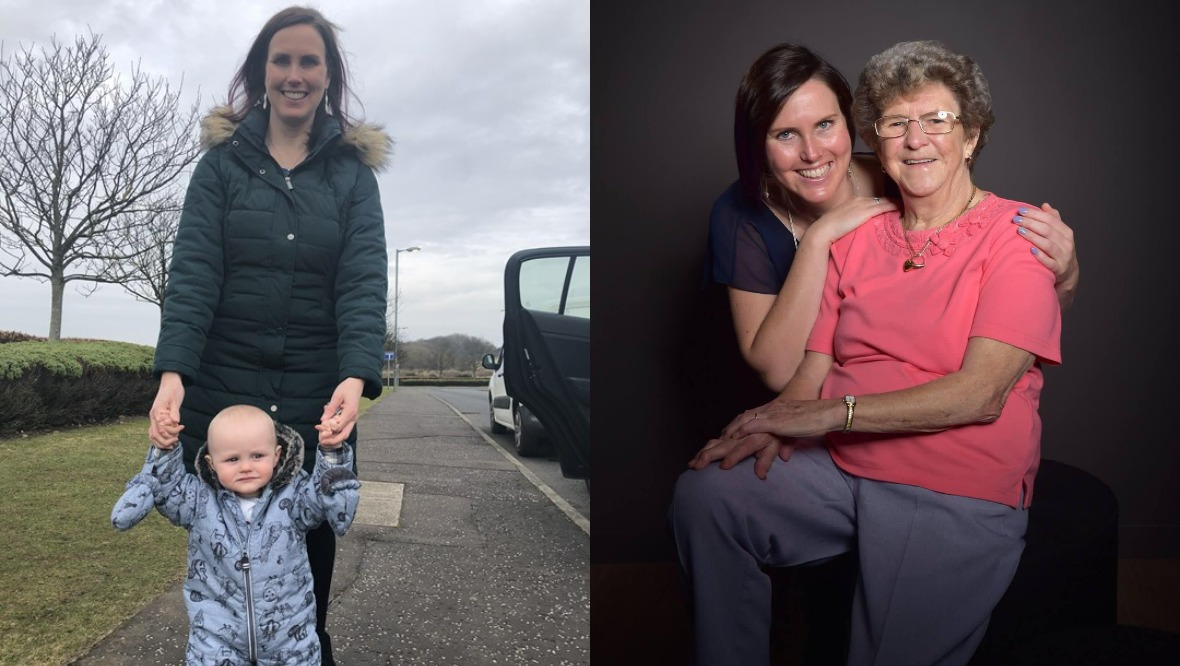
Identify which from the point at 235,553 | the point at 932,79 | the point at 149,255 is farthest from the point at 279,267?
the point at 932,79

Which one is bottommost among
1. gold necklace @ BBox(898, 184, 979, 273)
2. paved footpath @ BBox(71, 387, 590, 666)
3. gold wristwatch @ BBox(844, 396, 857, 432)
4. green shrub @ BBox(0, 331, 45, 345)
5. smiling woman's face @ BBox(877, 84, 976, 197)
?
paved footpath @ BBox(71, 387, 590, 666)

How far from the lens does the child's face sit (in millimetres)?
1593

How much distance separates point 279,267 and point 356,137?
1.02 feet

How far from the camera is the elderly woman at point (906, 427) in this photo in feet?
5.41

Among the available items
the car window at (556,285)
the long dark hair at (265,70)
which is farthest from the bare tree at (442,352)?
the long dark hair at (265,70)

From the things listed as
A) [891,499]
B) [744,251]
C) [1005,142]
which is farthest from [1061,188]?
[891,499]

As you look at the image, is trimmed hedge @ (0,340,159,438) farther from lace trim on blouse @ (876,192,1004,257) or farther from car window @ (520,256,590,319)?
lace trim on blouse @ (876,192,1004,257)

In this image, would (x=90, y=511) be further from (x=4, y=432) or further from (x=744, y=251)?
(x=744, y=251)

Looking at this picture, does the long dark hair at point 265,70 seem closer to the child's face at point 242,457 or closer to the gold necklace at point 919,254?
the child's face at point 242,457

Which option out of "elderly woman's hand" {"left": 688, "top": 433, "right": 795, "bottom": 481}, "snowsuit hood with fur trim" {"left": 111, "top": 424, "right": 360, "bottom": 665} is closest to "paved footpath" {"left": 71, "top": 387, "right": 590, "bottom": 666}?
"snowsuit hood with fur trim" {"left": 111, "top": 424, "right": 360, "bottom": 665}

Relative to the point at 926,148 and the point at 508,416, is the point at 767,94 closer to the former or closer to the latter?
the point at 926,148

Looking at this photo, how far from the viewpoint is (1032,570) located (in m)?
1.72

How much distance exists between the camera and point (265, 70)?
5.76ft

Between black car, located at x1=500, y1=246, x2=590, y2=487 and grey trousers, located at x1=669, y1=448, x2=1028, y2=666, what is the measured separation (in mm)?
850
